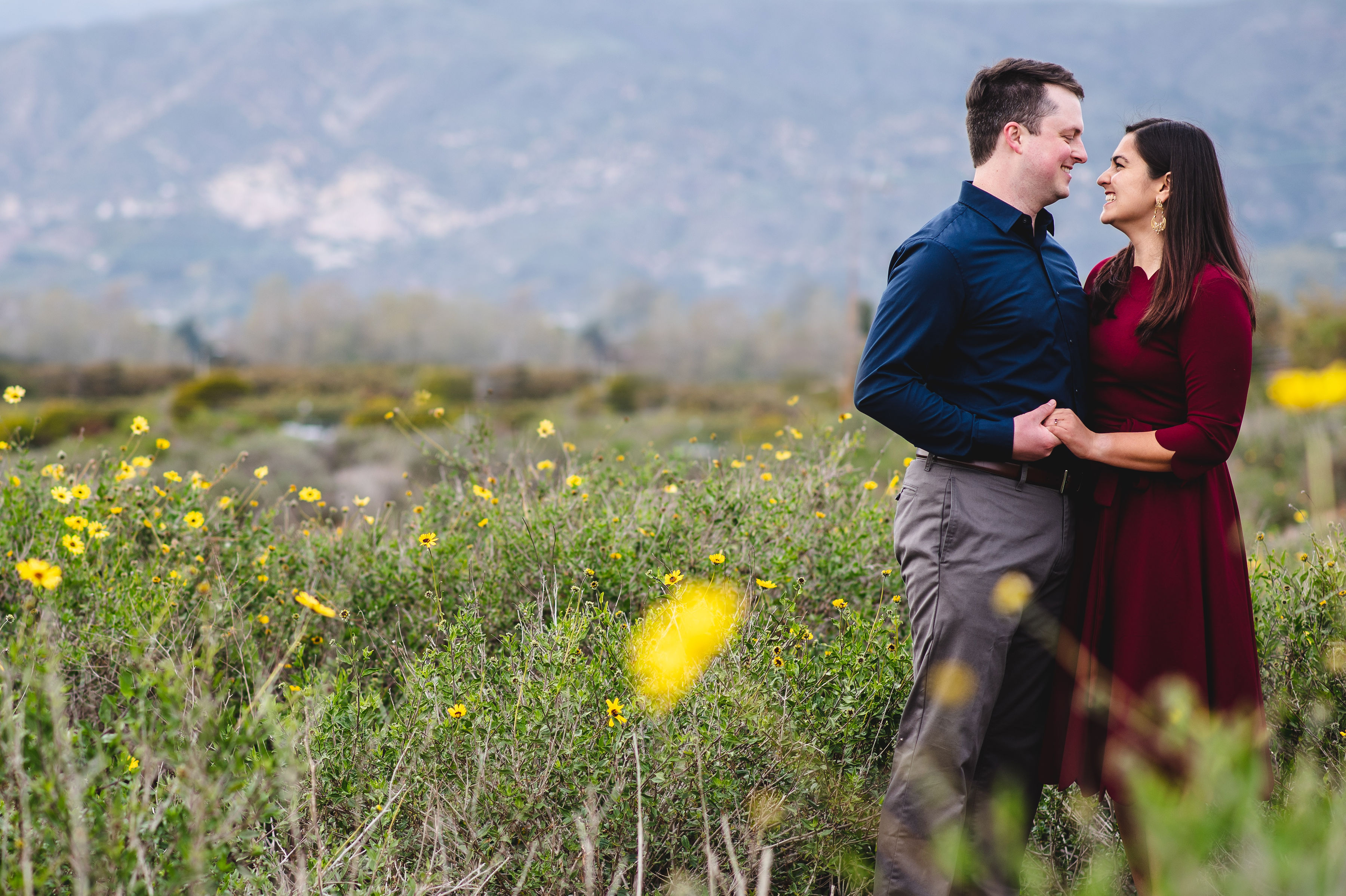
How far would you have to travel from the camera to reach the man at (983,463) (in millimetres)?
2336

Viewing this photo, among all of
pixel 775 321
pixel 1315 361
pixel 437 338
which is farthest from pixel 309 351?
pixel 1315 361

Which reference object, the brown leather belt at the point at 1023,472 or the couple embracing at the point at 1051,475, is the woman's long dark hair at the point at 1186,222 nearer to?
the couple embracing at the point at 1051,475

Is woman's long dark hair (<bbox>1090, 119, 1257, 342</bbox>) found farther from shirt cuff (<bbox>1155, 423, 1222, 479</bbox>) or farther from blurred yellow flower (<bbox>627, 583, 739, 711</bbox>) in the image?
blurred yellow flower (<bbox>627, 583, 739, 711</bbox>)

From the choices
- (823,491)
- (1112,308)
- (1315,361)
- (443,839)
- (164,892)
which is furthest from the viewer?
(1315,361)

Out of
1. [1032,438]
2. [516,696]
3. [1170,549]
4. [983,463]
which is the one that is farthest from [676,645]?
[1170,549]

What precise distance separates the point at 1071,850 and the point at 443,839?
183 cm

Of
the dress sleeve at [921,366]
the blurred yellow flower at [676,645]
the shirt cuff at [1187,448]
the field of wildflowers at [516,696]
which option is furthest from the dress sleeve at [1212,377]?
the blurred yellow flower at [676,645]

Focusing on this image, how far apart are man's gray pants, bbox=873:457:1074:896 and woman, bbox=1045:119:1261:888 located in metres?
0.10

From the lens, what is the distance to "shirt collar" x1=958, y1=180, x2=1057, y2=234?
2.50 m

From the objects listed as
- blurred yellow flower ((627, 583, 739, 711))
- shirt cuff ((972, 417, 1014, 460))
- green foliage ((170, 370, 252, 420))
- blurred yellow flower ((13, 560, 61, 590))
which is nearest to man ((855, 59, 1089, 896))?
shirt cuff ((972, 417, 1014, 460))

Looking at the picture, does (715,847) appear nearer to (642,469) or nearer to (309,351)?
(642,469)

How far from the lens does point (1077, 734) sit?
7.82 ft

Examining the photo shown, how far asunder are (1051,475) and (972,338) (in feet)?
1.27

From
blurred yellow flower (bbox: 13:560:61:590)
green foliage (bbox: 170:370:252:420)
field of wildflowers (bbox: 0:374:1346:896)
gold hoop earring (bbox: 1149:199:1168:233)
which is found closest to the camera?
field of wildflowers (bbox: 0:374:1346:896)
